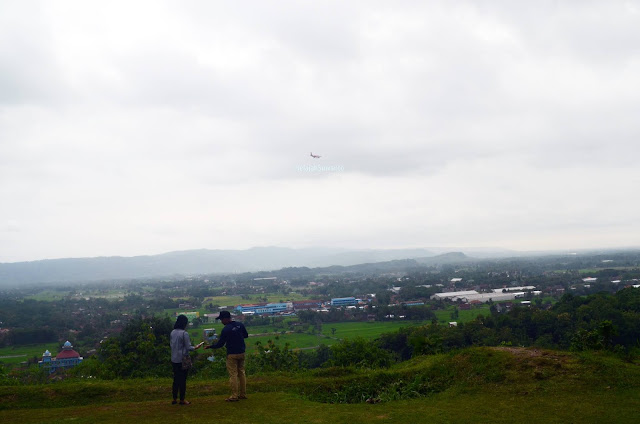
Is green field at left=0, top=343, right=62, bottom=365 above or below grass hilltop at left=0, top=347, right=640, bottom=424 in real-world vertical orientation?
below

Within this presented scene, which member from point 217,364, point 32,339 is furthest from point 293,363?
point 32,339

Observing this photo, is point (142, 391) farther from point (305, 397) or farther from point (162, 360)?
point (162, 360)

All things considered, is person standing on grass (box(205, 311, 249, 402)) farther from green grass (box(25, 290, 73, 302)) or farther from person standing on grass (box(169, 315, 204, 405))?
green grass (box(25, 290, 73, 302))

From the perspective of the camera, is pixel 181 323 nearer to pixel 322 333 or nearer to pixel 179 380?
pixel 179 380

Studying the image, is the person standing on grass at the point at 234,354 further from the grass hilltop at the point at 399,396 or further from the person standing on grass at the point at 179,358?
the person standing on grass at the point at 179,358

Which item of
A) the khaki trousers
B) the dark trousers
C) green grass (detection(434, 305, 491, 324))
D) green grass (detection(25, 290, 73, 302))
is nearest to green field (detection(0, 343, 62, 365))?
the dark trousers

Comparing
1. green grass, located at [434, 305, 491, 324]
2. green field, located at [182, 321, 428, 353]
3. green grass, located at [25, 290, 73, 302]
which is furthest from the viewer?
green grass, located at [25, 290, 73, 302]
